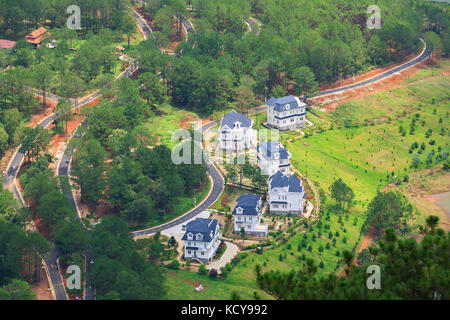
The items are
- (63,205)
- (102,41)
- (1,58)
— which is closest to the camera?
(63,205)

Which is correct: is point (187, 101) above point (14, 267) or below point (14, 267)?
above

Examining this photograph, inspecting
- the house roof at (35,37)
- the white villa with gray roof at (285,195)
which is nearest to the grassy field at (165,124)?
the white villa with gray roof at (285,195)

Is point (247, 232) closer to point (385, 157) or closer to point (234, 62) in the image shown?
point (385, 157)

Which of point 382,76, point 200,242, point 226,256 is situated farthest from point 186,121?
point 382,76

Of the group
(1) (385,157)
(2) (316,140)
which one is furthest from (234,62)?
(1) (385,157)

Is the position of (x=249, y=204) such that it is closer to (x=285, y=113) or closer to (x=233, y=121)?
(x=233, y=121)

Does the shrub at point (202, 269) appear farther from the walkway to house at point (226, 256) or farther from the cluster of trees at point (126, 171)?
the cluster of trees at point (126, 171)
